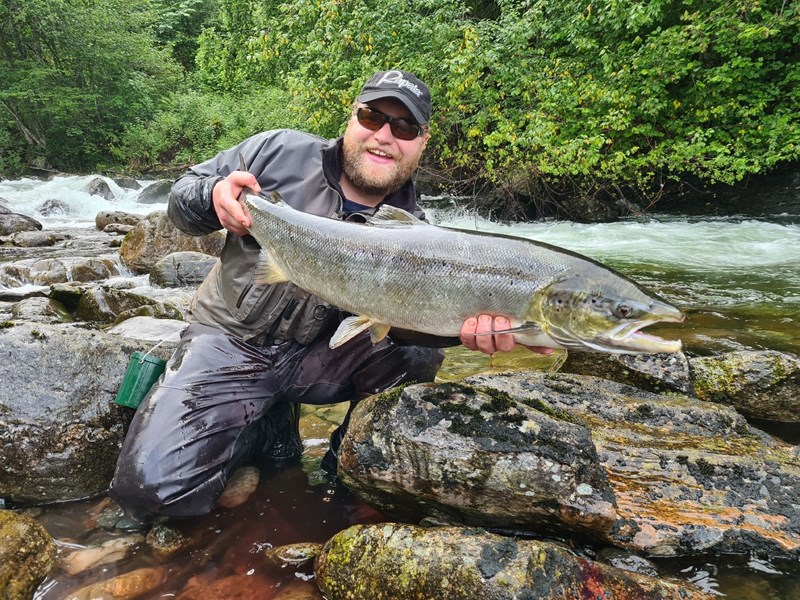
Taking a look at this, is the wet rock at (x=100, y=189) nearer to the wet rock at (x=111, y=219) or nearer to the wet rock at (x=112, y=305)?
the wet rock at (x=111, y=219)

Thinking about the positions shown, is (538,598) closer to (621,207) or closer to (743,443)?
(743,443)

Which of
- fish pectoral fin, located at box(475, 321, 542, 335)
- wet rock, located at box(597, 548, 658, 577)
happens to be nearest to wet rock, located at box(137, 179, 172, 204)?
fish pectoral fin, located at box(475, 321, 542, 335)

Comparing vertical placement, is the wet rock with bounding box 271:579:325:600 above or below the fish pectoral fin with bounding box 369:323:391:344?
below

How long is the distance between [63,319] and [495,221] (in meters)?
13.0

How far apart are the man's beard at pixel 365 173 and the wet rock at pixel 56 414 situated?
2080mm

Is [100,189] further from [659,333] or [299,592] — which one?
[299,592]

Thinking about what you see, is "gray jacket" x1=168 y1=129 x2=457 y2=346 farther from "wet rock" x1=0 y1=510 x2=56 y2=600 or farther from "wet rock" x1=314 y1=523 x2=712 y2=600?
"wet rock" x1=0 y1=510 x2=56 y2=600

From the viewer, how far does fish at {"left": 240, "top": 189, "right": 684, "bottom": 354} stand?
2.61 m

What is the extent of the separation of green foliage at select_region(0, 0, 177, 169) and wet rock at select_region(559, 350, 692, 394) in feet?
105

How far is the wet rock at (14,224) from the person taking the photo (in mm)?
14877

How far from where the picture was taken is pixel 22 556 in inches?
99.5

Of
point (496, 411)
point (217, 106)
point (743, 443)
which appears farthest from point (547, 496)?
point (217, 106)

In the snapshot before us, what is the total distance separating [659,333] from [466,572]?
16.8 ft

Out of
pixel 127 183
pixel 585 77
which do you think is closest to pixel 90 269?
pixel 585 77
